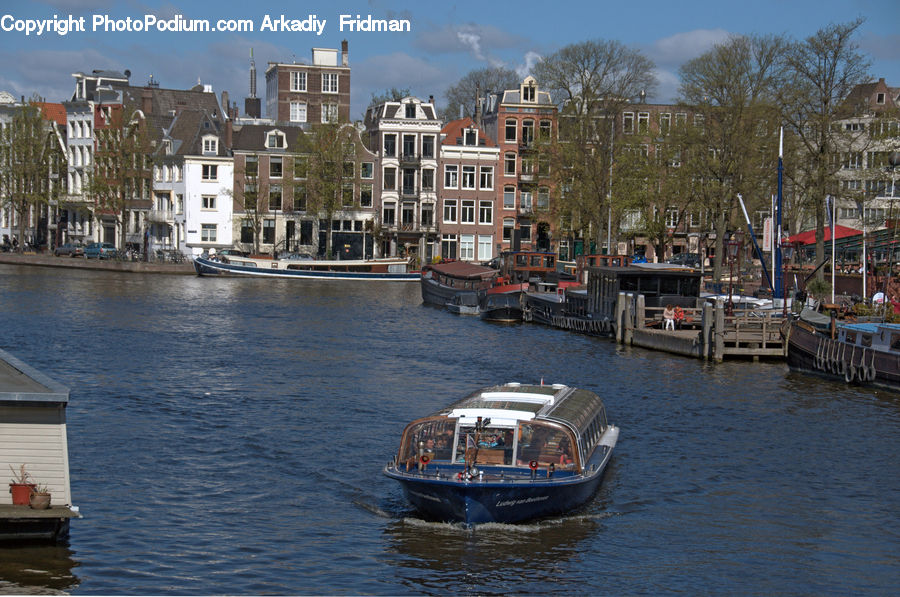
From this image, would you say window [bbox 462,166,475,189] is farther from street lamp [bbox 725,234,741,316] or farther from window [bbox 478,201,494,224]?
street lamp [bbox 725,234,741,316]

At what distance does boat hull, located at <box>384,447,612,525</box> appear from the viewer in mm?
22969

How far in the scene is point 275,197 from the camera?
112 metres

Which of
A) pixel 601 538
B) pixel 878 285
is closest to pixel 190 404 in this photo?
pixel 601 538

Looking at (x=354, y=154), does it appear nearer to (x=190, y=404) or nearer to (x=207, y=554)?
(x=190, y=404)

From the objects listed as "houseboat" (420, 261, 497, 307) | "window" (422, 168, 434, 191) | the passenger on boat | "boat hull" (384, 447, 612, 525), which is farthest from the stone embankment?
"boat hull" (384, 447, 612, 525)

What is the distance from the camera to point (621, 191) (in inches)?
3661

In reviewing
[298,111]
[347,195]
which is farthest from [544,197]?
[298,111]

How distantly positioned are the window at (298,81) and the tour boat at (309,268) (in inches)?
1128

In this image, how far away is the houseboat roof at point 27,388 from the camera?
20.6m

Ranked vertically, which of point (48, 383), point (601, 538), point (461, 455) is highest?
point (48, 383)

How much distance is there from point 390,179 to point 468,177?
7859 millimetres

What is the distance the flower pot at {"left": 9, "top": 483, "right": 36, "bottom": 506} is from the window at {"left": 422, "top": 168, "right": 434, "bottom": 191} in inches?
3623

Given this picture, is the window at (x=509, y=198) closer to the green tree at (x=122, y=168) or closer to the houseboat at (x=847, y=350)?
the green tree at (x=122, y=168)

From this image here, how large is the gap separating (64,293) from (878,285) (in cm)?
5287
